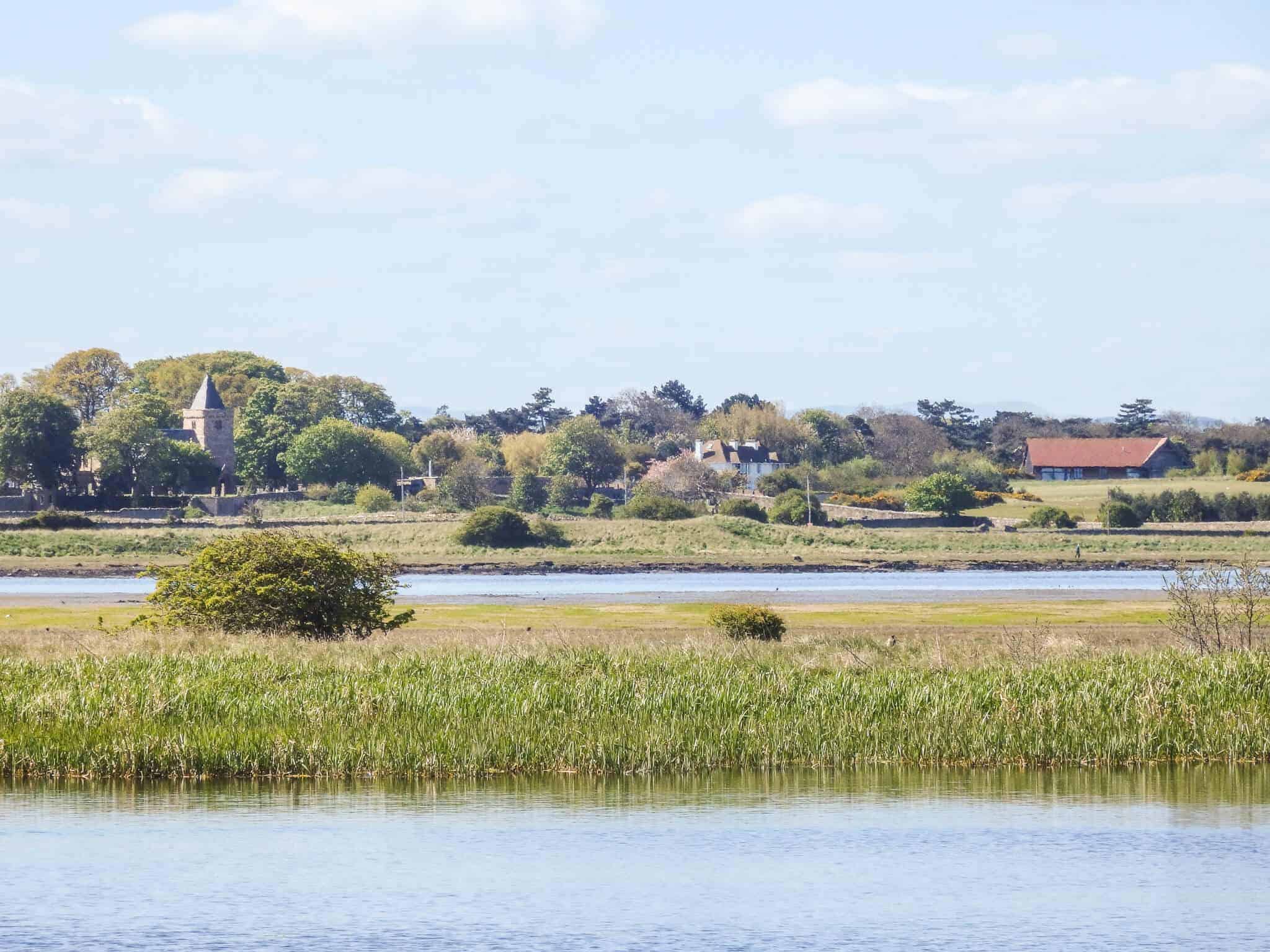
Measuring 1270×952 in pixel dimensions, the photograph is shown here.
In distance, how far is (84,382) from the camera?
19650 cm

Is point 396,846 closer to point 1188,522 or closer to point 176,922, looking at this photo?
point 176,922

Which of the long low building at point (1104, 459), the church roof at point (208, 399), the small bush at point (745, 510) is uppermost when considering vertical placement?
the church roof at point (208, 399)

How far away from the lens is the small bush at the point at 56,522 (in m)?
119

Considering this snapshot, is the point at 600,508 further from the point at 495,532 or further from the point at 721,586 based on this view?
the point at 721,586

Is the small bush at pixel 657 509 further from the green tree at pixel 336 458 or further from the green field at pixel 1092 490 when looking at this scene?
the green tree at pixel 336 458

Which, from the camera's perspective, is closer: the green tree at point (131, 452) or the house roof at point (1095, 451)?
the green tree at point (131, 452)

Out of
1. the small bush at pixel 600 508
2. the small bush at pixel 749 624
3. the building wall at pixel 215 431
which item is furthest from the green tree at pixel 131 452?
the small bush at pixel 749 624

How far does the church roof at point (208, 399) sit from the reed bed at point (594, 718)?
142m

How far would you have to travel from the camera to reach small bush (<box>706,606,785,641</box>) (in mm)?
44906

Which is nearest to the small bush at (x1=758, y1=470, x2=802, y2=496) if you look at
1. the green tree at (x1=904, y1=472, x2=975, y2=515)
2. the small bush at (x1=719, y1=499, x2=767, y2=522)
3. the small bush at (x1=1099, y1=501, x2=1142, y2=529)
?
the green tree at (x1=904, y1=472, x2=975, y2=515)

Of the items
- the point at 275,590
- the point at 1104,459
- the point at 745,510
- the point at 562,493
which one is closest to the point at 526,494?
the point at 562,493

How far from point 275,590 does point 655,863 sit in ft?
68.5

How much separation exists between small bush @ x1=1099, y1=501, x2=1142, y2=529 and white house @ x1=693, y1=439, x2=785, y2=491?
66.9 m

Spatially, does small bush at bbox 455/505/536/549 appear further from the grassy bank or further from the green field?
the green field
